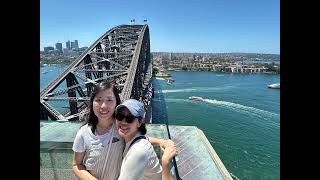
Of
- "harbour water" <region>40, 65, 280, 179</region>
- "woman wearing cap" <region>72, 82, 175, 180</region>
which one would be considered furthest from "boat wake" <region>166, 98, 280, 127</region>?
"woman wearing cap" <region>72, 82, 175, 180</region>

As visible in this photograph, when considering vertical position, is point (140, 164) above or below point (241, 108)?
above

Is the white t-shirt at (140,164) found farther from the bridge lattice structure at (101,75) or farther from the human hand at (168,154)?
the bridge lattice structure at (101,75)

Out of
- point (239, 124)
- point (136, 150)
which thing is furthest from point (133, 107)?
point (239, 124)

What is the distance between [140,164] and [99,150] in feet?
1.37

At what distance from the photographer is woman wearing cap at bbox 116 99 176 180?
204cm

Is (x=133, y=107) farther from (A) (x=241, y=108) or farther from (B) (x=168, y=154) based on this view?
(A) (x=241, y=108)

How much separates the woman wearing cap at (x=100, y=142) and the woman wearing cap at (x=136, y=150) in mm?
129

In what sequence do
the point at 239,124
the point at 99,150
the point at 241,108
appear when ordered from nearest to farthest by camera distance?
the point at 99,150, the point at 239,124, the point at 241,108

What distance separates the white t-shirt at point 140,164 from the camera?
2.03m

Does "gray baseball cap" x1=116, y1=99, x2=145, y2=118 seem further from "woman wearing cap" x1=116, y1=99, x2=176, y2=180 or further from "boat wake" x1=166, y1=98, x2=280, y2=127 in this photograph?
"boat wake" x1=166, y1=98, x2=280, y2=127

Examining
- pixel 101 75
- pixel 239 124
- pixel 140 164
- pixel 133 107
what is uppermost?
pixel 101 75

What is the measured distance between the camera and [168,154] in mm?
2271
